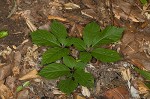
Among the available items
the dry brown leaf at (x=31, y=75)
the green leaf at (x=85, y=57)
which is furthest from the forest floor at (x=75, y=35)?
the green leaf at (x=85, y=57)

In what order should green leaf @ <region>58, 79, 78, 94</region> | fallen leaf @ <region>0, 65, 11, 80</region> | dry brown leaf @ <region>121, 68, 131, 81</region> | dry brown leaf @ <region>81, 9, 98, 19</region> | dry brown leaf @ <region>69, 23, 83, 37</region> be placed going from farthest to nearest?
dry brown leaf @ <region>81, 9, 98, 19</region>, dry brown leaf @ <region>69, 23, 83, 37</region>, dry brown leaf @ <region>121, 68, 131, 81</region>, fallen leaf @ <region>0, 65, 11, 80</region>, green leaf @ <region>58, 79, 78, 94</region>

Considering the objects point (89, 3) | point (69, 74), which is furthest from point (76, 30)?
point (69, 74)

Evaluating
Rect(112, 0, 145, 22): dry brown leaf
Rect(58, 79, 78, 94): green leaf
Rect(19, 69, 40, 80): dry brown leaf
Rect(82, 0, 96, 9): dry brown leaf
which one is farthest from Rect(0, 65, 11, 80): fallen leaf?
Rect(112, 0, 145, 22): dry brown leaf

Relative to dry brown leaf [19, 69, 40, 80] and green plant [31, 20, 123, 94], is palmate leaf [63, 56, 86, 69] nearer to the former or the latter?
green plant [31, 20, 123, 94]

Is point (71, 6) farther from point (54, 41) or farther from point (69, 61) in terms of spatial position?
point (69, 61)

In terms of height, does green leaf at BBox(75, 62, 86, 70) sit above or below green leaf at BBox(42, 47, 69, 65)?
below

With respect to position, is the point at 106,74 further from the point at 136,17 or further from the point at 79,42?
the point at 136,17
